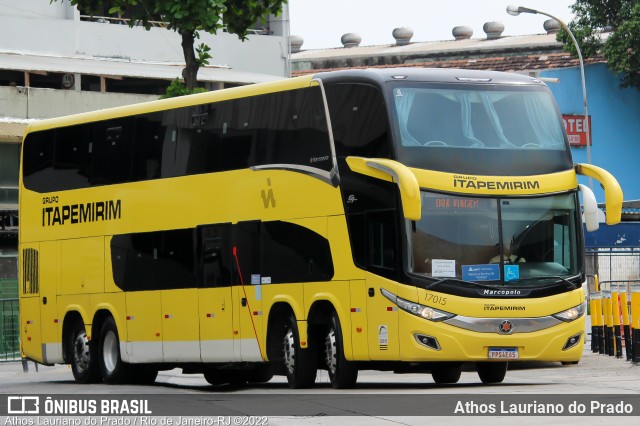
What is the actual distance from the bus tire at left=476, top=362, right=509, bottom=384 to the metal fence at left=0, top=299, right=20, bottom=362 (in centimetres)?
1543

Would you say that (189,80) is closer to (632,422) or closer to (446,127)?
(446,127)

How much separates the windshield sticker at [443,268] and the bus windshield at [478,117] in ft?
4.78

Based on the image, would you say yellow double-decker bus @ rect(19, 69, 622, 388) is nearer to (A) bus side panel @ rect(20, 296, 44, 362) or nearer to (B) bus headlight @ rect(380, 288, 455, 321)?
(B) bus headlight @ rect(380, 288, 455, 321)

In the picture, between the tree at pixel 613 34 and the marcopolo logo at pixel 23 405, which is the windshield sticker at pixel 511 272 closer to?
the marcopolo logo at pixel 23 405

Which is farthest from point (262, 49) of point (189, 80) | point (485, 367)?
point (485, 367)

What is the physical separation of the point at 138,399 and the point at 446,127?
514cm

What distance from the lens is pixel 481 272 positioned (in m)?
20.5

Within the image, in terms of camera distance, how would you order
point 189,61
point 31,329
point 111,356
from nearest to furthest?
point 111,356 → point 31,329 → point 189,61

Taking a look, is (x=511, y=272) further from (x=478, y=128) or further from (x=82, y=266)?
(x=82, y=266)

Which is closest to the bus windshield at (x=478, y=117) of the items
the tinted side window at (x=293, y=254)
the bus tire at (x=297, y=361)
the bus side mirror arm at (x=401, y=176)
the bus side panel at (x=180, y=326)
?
the bus side mirror arm at (x=401, y=176)

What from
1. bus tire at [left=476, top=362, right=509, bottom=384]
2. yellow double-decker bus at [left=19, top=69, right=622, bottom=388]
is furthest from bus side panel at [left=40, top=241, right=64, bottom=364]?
bus tire at [left=476, top=362, right=509, bottom=384]

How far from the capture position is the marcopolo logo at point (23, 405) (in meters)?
18.7

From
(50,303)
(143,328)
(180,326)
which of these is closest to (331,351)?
(180,326)

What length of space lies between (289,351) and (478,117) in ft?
13.5
